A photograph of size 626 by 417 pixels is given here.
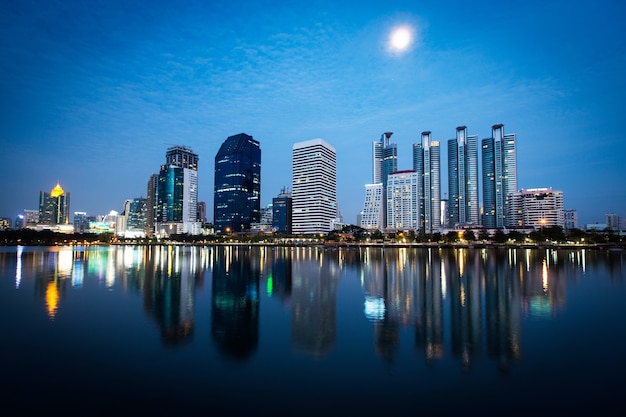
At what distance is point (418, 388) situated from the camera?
1023cm

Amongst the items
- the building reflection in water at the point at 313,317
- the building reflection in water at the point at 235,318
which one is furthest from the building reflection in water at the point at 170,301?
the building reflection in water at the point at 313,317

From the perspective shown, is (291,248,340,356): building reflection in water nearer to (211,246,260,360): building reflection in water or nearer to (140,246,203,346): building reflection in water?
(211,246,260,360): building reflection in water

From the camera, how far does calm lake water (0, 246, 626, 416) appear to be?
31.0 feet

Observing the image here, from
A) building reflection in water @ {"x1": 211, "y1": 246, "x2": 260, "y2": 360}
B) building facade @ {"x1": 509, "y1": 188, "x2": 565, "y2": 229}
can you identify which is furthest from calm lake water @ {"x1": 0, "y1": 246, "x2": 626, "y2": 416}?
building facade @ {"x1": 509, "y1": 188, "x2": 565, "y2": 229}

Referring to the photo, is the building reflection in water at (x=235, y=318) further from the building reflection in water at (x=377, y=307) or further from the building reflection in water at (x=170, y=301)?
the building reflection in water at (x=170, y=301)

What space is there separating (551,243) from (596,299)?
118771 mm

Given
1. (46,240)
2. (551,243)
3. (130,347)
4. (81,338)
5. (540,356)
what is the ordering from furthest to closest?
(46,240) → (551,243) → (81,338) → (130,347) → (540,356)

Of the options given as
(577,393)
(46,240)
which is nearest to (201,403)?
(577,393)

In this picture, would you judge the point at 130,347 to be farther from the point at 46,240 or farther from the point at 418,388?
the point at 46,240

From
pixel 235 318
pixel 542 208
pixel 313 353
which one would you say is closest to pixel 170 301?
pixel 235 318

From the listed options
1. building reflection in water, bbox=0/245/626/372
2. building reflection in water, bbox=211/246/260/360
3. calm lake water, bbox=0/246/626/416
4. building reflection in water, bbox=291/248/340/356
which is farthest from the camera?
building reflection in water, bbox=291/248/340/356

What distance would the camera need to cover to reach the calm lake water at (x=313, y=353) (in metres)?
9.44

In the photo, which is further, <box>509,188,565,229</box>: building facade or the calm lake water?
<box>509,188,565,229</box>: building facade

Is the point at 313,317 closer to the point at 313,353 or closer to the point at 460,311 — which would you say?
the point at 313,353
